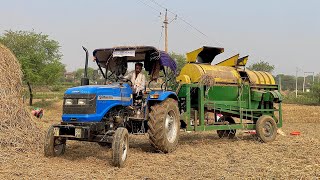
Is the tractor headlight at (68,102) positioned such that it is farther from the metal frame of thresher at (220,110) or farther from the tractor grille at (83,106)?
the metal frame of thresher at (220,110)

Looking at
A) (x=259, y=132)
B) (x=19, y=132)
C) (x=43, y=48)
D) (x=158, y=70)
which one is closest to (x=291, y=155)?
(x=259, y=132)

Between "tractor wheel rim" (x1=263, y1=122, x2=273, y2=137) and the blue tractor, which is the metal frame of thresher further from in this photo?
the blue tractor

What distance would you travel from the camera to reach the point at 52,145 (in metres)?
7.91

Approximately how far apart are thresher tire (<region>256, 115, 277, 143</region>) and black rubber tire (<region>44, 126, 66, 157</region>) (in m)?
6.16

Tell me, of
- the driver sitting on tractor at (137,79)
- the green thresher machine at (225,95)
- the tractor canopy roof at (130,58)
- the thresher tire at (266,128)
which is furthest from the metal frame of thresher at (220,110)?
the driver sitting on tractor at (137,79)

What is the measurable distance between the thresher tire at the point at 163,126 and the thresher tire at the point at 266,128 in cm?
345

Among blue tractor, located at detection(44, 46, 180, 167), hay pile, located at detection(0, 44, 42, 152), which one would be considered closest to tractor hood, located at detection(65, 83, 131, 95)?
blue tractor, located at detection(44, 46, 180, 167)

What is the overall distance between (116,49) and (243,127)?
4910 mm

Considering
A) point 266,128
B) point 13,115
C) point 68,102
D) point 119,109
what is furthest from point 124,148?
point 266,128

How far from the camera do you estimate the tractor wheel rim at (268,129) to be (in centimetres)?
1185

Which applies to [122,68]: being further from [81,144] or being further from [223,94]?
[223,94]

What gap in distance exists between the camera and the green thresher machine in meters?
10.5

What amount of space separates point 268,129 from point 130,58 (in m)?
5.26

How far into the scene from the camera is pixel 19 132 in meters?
9.12
